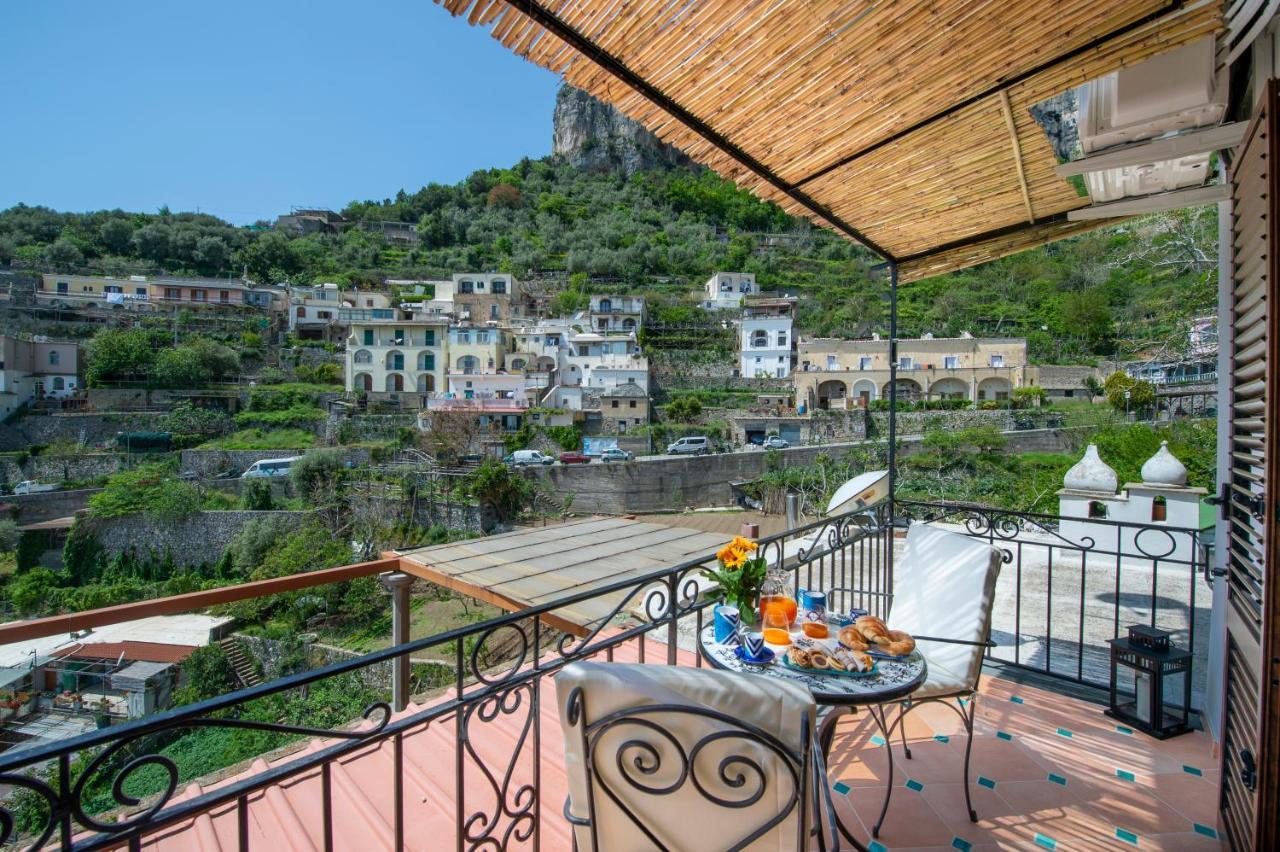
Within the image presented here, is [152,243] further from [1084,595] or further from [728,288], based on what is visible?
[1084,595]

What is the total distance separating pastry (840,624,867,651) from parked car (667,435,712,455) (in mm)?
25115

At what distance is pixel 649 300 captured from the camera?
43.2 metres

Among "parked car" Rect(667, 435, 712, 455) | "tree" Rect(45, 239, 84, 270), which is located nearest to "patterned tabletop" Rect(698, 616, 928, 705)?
"parked car" Rect(667, 435, 712, 455)

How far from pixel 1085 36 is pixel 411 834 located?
3663 millimetres

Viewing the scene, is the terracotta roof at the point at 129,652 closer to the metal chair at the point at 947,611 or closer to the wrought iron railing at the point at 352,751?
the wrought iron railing at the point at 352,751

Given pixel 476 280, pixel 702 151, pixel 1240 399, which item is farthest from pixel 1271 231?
pixel 476 280

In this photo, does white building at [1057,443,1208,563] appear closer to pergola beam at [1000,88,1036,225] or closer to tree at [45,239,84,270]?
pergola beam at [1000,88,1036,225]

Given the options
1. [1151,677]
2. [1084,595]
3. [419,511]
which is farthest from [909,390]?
[1151,677]

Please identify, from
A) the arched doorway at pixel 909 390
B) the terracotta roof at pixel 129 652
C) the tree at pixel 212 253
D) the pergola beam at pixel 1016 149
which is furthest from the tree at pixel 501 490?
the tree at pixel 212 253

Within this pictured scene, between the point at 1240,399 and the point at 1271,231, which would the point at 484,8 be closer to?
the point at 1271,231

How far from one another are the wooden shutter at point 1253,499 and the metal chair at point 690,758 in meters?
1.20

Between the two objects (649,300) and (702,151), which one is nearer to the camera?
(702,151)

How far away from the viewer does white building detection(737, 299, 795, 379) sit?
36.5m

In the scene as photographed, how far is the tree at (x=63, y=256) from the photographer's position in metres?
39.9
